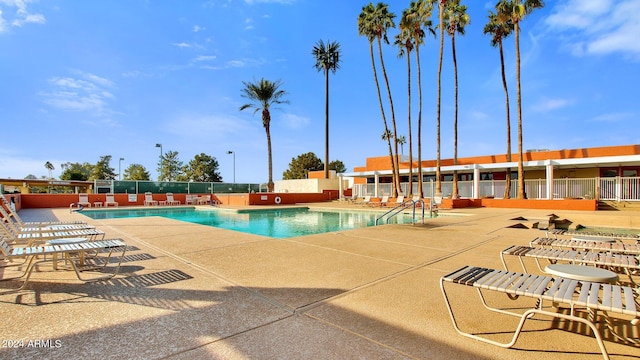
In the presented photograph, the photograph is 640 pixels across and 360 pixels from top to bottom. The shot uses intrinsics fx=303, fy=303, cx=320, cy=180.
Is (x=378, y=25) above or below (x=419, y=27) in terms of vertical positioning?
above

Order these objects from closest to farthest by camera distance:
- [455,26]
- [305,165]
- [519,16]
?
[519,16] < [455,26] < [305,165]

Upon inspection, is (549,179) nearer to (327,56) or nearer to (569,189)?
(569,189)

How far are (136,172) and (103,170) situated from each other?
53.0ft

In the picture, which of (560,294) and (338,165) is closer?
(560,294)

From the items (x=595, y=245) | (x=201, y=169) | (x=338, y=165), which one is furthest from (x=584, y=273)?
(x=338, y=165)

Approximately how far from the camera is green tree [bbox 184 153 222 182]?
5309cm

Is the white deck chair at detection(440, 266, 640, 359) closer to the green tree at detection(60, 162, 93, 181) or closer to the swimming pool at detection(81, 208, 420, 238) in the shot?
the swimming pool at detection(81, 208, 420, 238)

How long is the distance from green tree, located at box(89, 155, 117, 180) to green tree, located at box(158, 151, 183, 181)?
47.3 feet

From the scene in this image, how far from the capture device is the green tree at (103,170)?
6284cm

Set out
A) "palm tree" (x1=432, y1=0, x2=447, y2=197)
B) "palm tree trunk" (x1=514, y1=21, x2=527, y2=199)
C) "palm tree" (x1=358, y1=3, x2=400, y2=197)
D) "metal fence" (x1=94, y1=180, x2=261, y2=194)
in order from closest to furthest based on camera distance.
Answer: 1. "palm tree trunk" (x1=514, y1=21, x2=527, y2=199)
2. "palm tree" (x1=432, y1=0, x2=447, y2=197)
3. "palm tree" (x1=358, y1=3, x2=400, y2=197)
4. "metal fence" (x1=94, y1=180, x2=261, y2=194)

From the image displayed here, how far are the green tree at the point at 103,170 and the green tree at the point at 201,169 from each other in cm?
2267

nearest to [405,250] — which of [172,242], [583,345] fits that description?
[583,345]

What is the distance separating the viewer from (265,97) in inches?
1036

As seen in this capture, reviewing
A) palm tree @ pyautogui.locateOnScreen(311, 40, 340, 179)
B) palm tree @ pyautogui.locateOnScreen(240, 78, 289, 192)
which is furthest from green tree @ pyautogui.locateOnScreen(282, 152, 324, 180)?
palm tree @ pyautogui.locateOnScreen(240, 78, 289, 192)
